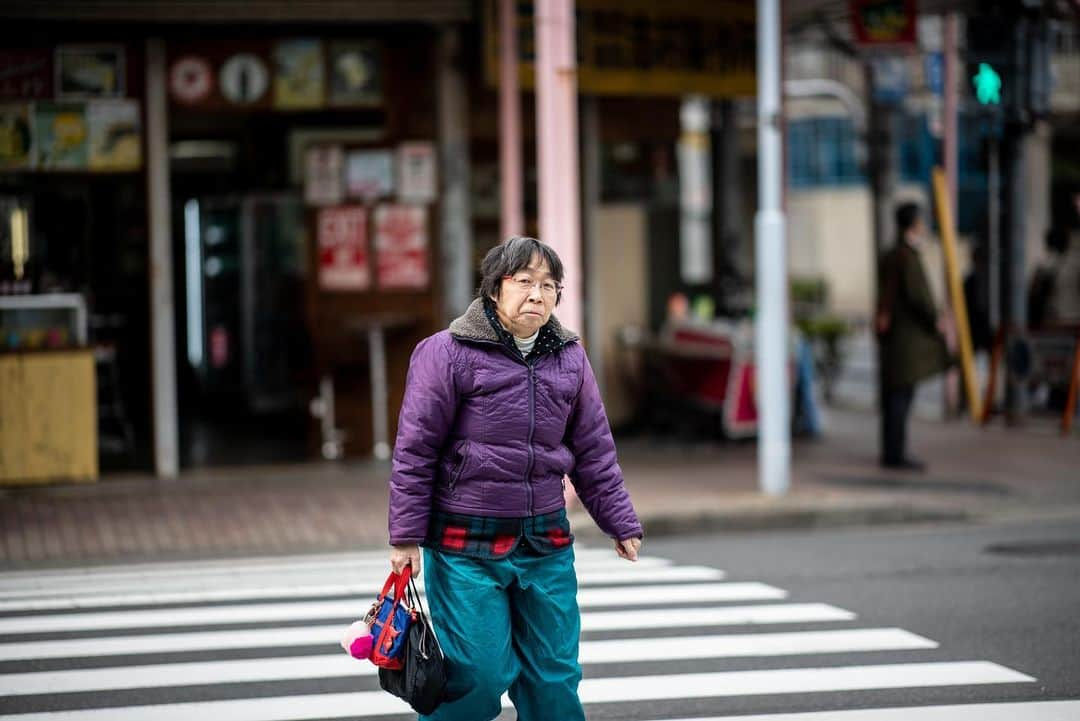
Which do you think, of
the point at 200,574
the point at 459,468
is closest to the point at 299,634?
the point at 200,574

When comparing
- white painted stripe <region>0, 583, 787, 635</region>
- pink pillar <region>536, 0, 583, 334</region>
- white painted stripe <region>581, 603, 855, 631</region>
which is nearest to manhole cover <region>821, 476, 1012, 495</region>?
pink pillar <region>536, 0, 583, 334</region>

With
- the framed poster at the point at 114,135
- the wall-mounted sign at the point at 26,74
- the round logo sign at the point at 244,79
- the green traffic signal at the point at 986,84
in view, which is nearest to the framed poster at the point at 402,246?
the round logo sign at the point at 244,79

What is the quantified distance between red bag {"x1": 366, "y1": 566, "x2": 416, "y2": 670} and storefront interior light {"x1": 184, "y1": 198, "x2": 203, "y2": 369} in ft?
43.8

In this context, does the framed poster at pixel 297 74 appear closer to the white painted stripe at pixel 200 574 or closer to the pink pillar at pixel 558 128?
the pink pillar at pixel 558 128

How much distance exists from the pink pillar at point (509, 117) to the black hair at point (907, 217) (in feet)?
9.69

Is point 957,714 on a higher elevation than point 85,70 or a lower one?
lower

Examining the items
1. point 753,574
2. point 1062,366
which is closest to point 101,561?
point 753,574

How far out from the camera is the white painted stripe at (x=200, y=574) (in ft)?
31.5

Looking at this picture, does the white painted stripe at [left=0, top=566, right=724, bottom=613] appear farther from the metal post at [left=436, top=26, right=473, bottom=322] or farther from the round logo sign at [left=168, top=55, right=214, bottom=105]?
the round logo sign at [left=168, top=55, right=214, bottom=105]

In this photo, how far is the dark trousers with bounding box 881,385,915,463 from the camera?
13.6 metres

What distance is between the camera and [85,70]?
13531 millimetres

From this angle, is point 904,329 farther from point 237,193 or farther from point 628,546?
point 628,546

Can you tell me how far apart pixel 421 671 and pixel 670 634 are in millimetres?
3095

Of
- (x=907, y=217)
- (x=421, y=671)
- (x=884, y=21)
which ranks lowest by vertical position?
(x=421, y=671)
